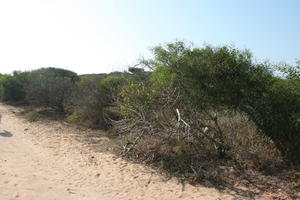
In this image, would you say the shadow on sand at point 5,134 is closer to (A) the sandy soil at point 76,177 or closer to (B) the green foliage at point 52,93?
(A) the sandy soil at point 76,177

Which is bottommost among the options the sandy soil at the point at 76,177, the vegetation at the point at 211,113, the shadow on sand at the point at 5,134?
the sandy soil at the point at 76,177

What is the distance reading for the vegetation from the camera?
659cm

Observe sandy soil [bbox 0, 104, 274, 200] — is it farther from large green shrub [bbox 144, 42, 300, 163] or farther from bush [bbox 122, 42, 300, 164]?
large green shrub [bbox 144, 42, 300, 163]

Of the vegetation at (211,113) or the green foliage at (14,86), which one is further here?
the green foliage at (14,86)

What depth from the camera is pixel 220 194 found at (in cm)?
544

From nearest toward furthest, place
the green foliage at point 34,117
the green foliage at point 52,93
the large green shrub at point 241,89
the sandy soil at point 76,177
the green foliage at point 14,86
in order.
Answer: the sandy soil at point 76,177
the large green shrub at point 241,89
the green foliage at point 34,117
the green foliage at point 52,93
the green foliage at point 14,86

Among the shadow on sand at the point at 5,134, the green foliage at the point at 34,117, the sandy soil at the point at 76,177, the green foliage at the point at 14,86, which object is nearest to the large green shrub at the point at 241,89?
the sandy soil at the point at 76,177

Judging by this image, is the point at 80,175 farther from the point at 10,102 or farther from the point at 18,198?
the point at 10,102

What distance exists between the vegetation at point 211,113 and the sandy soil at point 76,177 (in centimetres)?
72

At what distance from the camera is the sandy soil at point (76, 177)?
530 cm

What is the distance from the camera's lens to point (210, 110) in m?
7.72

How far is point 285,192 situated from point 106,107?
970 centimetres

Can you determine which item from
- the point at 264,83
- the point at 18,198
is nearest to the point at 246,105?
the point at 264,83

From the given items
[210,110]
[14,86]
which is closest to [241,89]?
[210,110]
